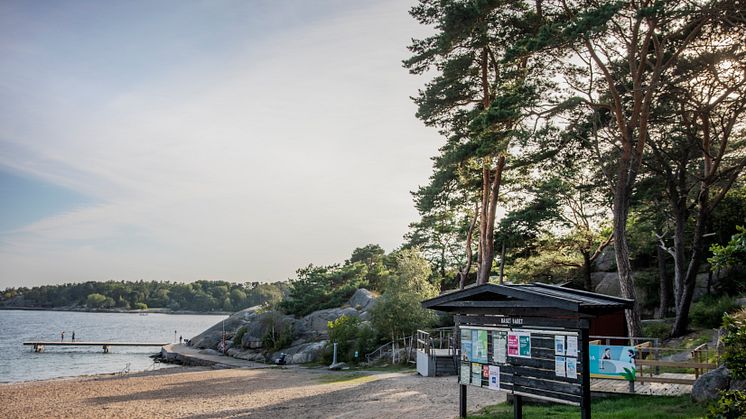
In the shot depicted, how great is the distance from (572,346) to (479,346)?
2.26 m

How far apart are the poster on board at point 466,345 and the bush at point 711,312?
19.8 meters

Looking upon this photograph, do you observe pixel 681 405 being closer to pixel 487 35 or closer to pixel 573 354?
pixel 573 354

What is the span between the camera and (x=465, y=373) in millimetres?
11398

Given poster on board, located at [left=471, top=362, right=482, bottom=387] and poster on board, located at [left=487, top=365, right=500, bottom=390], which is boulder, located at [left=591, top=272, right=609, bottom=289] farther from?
poster on board, located at [left=487, top=365, right=500, bottom=390]

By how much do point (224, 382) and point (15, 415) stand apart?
9.63m

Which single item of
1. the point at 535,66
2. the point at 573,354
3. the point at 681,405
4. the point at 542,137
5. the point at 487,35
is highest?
the point at 487,35

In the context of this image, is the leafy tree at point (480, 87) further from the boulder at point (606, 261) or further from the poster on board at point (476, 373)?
the boulder at point (606, 261)

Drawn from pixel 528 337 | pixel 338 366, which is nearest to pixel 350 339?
pixel 338 366

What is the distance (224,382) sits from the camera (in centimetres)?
2658

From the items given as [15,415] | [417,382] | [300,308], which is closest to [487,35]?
[417,382]

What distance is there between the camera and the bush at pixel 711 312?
84.2ft

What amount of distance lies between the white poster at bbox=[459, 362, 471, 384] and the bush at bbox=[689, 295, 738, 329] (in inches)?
778

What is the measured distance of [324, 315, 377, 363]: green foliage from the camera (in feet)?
107

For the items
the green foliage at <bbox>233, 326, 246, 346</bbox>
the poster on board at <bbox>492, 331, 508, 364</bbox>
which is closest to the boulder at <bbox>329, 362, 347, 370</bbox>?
the green foliage at <bbox>233, 326, 246, 346</bbox>
